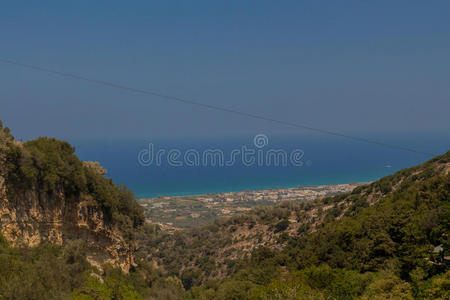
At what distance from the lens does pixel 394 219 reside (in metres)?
18.4

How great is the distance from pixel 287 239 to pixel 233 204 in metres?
57.0

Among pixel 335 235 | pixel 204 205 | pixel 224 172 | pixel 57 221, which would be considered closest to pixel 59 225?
pixel 57 221

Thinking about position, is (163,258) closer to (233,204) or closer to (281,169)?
(233,204)

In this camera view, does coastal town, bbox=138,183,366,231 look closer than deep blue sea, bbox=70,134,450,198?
Yes

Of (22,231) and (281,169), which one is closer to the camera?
(22,231)

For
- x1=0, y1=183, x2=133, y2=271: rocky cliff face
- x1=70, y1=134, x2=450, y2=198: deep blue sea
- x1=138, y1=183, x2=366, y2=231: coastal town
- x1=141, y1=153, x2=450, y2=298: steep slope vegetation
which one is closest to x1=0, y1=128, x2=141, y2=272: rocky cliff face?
x1=0, y1=183, x2=133, y2=271: rocky cliff face

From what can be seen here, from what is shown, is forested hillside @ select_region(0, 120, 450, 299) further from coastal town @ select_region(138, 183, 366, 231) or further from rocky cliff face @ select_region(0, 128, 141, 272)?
coastal town @ select_region(138, 183, 366, 231)

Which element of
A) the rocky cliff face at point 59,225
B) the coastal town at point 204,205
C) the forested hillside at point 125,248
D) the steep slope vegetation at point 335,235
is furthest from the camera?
the coastal town at point 204,205

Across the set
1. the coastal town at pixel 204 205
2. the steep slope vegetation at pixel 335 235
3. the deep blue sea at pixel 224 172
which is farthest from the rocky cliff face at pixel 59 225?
the deep blue sea at pixel 224 172

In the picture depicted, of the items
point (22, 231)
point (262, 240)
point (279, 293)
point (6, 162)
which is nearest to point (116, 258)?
point (22, 231)

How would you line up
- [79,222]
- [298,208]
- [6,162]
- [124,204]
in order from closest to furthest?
[6,162], [79,222], [124,204], [298,208]

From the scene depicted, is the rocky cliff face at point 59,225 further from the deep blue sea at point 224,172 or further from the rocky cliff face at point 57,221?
the deep blue sea at point 224,172

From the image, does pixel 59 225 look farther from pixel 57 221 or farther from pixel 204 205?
pixel 204 205

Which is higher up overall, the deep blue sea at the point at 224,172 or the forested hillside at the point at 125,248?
the deep blue sea at the point at 224,172
